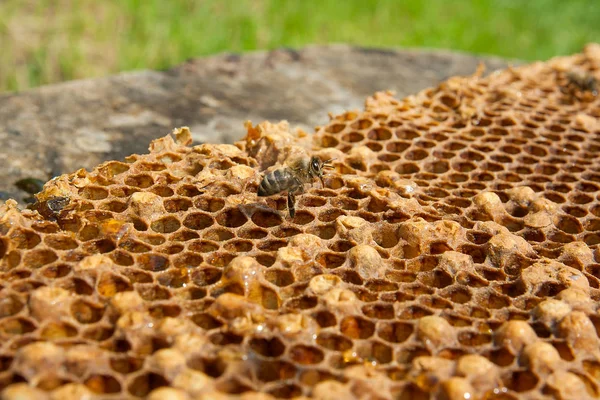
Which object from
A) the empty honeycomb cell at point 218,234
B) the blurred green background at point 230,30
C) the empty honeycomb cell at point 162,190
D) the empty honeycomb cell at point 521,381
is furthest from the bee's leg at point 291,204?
the blurred green background at point 230,30

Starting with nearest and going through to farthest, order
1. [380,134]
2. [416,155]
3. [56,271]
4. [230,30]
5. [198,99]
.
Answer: [56,271] < [416,155] < [380,134] < [198,99] < [230,30]

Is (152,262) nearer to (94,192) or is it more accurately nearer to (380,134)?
(94,192)

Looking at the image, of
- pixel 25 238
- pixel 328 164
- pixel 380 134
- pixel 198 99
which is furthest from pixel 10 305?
pixel 198 99

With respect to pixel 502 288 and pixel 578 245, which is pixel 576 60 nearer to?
pixel 578 245

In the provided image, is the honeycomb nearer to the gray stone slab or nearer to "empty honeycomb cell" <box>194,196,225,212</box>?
"empty honeycomb cell" <box>194,196,225,212</box>

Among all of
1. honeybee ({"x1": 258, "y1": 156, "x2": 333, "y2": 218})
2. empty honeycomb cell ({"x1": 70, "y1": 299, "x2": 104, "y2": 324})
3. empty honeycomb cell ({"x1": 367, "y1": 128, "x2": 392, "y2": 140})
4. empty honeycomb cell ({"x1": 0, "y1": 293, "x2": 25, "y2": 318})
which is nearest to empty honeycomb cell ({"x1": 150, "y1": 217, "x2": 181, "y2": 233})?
honeybee ({"x1": 258, "y1": 156, "x2": 333, "y2": 218})

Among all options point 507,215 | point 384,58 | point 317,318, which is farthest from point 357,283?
point 384,58

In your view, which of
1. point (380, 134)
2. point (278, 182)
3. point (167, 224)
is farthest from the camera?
point (380, 134)
